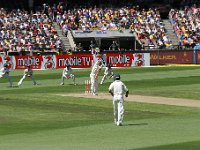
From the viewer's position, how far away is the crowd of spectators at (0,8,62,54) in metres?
71.9

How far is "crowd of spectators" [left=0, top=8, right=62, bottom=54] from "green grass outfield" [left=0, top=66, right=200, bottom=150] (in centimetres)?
2178

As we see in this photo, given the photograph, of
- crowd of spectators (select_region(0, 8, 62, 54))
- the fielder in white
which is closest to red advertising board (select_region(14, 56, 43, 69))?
crowd of spectators (select_region(0, 8, 62, 54))

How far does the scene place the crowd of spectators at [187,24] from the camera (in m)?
82.6

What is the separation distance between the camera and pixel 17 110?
111ft

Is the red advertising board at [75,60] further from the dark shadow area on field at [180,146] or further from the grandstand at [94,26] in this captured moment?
the dark shadow area on field at [180,146]

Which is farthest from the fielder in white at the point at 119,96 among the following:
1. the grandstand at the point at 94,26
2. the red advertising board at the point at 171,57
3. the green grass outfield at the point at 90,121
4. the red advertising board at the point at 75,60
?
the red advertising board at the point at 171,57

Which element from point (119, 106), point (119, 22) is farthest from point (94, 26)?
point (119, 106)

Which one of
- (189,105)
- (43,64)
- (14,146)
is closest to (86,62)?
(43,64)

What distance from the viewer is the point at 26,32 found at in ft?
245

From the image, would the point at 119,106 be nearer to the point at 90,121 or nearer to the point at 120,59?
the point at 90,121

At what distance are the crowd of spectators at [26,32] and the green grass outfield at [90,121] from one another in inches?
857

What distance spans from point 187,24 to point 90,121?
57.1 m

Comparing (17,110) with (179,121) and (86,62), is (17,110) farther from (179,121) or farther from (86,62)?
(86,62)

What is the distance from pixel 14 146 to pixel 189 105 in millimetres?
15037
